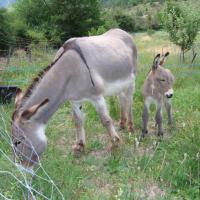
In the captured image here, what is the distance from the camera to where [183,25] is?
1059 centimetres

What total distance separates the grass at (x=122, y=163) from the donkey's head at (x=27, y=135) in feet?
0.52

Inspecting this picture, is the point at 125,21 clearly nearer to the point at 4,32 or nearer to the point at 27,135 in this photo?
the point at 4,32

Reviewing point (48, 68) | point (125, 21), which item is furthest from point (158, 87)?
point (125, 21)

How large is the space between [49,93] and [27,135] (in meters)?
0.51

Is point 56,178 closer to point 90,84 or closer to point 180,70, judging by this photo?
point 90,84

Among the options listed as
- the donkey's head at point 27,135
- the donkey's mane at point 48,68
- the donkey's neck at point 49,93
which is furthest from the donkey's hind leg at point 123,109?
the donkey's head at point 27,135

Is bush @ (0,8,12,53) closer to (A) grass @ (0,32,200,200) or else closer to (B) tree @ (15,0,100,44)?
(B) tree @ (15,0,100,44)

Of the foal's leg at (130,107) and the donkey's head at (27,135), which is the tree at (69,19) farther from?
the donkey's head at (27,135)

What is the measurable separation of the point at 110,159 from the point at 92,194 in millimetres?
825

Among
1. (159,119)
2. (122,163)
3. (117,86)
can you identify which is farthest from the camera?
(159,119)

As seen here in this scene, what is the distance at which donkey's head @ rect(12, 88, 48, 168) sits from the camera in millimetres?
3691

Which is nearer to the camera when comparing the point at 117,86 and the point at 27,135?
the point at 27,135

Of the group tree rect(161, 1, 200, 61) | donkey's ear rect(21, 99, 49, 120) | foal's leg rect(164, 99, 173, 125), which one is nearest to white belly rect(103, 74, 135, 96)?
foal's leg rect(164, 99, 173, 125)

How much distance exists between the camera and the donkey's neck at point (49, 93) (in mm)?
3924
